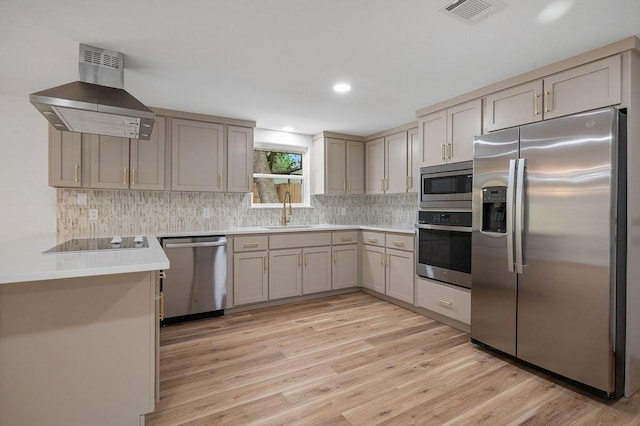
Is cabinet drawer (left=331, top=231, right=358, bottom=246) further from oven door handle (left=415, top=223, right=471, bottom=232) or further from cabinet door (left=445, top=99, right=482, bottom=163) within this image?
cabinet door (left=445, top=99, right=482, bottom=163)

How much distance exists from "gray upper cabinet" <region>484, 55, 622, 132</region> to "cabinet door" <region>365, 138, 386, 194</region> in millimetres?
1854

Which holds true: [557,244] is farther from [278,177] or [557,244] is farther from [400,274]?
[278,177]

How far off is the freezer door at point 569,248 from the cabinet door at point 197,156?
3.03 meters

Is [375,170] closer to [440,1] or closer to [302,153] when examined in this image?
[302,153]

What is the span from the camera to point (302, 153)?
4.84 m

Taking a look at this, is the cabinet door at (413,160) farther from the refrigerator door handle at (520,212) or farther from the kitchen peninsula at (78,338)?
the kitchen peninsula at (78,338)

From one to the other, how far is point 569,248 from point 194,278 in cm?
319

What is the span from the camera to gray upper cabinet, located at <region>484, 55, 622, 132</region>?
2.08 metres

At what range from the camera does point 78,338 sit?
5.03 feet

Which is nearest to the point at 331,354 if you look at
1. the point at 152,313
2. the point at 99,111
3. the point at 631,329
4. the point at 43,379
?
the point at 152,313

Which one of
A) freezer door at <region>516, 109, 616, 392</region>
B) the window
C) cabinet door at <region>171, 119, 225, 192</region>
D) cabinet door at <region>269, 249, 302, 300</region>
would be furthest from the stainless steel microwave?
cabinet door at <region>171, 119, 225, 192</region>

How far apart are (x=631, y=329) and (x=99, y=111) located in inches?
141

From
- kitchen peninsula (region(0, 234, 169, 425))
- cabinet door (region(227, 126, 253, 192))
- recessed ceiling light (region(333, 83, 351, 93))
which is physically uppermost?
recessed ceiling light (region(333, 83, 351, 93))

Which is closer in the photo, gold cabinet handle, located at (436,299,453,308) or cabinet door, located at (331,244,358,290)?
gold cabinet handle, located at (436,299,453,308)
